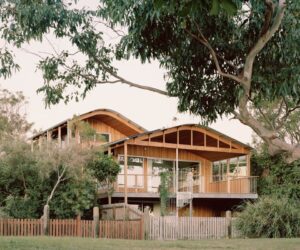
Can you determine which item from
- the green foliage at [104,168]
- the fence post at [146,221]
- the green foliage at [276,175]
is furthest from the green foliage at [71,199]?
the green foliage at [276,175]

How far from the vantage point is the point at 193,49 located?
457 inches

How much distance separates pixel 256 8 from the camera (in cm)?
1027

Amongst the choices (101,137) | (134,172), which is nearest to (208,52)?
(101,137)

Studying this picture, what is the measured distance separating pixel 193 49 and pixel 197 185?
21.4m

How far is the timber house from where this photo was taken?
29.2m

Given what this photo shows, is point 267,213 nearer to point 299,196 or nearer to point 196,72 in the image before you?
point 299,196

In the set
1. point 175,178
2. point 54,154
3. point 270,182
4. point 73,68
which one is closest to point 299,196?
point 270,182

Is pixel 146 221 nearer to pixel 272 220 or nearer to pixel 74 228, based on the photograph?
pixel 74 228

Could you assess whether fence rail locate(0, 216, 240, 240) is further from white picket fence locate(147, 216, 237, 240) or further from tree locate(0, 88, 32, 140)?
tree locate(0, 88, 32, 140)

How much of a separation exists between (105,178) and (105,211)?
1.47m

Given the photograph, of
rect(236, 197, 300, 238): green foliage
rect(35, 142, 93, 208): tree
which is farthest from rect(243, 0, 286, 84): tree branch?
rect(35, 142, 93, 208): tree

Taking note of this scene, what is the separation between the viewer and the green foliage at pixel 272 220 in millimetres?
22047

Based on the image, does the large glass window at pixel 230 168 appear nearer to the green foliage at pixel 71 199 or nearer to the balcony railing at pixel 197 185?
the balcony railing at pixel 197 185

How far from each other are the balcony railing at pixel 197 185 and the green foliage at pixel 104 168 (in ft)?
7.12
